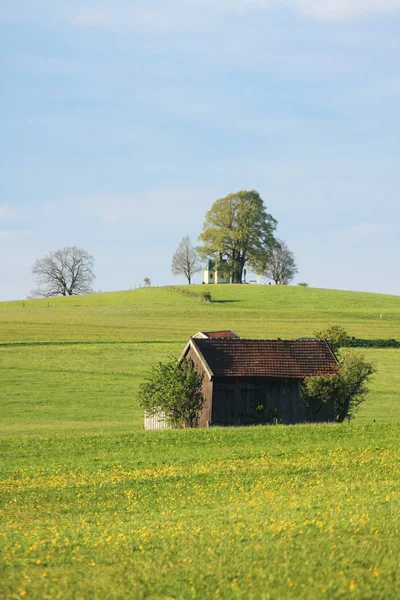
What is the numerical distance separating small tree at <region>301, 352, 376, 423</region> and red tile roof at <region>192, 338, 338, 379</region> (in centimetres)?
96

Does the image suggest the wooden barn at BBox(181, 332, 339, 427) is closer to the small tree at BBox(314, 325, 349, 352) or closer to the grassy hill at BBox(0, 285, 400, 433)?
the small tree at BBox(314, 325, 349, 352)

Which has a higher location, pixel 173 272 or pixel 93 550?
pixel 173 272

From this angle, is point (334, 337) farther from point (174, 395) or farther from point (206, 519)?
point (206, 519)

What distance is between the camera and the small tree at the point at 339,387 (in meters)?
39.4

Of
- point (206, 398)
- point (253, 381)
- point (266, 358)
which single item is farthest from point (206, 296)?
point (206, 398)

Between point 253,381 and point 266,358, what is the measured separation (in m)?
1.74

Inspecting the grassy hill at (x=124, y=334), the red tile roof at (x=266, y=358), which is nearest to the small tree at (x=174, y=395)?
the red tile roof at (x=266, y=358)

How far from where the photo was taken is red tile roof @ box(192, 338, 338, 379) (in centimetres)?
3984

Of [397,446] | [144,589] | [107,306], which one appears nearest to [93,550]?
[144,589]

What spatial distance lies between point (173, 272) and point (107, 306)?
135ft

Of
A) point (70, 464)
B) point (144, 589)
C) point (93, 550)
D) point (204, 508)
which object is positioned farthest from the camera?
point (70, 464)

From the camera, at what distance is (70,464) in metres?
25.5

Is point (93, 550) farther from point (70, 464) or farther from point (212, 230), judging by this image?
point (212, 230)

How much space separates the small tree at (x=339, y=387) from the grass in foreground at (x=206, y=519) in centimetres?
1011
